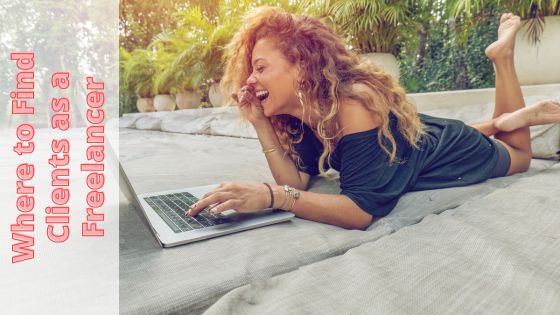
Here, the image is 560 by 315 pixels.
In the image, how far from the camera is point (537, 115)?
1.46m

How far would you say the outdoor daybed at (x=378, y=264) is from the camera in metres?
0.53

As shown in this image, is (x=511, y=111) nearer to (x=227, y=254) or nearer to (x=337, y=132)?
(x=337, y=132)

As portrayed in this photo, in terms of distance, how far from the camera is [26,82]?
0.88 metres

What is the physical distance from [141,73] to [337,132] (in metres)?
6.15

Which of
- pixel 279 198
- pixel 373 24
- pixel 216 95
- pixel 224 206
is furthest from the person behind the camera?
pixel 216 95

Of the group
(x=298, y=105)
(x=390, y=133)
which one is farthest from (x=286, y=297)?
(x=298, y=105)

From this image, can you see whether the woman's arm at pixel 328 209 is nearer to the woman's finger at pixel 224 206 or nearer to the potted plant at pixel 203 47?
the woman's finger at pixel 224 206

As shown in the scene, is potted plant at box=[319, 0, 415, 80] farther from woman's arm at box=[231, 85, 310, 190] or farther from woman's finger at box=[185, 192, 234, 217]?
woman's finger at box=[185, 192, 234, 217]

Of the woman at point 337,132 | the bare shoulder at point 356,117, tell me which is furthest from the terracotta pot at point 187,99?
the bare shoulder at point 356,117

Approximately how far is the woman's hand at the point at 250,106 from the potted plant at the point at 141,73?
5.23m

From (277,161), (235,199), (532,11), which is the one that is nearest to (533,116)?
(277,161)

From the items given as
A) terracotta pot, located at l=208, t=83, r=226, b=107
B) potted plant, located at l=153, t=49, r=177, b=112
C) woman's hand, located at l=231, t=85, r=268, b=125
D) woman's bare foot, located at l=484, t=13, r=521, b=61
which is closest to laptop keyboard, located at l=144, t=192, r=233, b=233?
woman's hand, located at l=231, t=85, r=268, b=125

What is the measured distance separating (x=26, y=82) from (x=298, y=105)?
723 millimetres

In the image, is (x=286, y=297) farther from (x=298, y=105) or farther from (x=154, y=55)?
(x=154, y=55)
